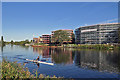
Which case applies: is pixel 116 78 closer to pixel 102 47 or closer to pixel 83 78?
pixel 83 78

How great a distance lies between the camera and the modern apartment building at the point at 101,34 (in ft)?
406

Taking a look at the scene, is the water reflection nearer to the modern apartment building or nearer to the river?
the river

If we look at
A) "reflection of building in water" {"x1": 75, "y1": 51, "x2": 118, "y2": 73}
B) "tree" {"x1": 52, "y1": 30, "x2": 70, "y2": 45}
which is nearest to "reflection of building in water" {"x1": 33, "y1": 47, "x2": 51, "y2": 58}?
"reflection of building in water" {"x1": 75, "y1": 51, "x2": 118, "y2": 73}

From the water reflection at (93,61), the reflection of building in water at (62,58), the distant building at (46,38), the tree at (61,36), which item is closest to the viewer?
the water reflection at (93,61)

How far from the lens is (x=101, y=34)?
12744 centimetres

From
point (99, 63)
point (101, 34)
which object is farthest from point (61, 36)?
point (99, 63)

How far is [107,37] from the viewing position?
12506cm

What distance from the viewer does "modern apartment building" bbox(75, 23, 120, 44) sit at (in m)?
124

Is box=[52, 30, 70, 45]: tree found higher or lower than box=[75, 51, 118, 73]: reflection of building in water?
higher

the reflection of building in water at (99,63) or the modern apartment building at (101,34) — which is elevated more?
the modern apartment building at (101,34)

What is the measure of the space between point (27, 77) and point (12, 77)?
7.37 feet

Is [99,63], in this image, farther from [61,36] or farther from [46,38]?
[46,38]

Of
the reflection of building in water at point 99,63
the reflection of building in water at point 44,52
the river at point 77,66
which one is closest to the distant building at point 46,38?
the reflection of building in water at point 44,52

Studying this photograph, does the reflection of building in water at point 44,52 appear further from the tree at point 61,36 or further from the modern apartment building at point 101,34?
the modern apartment building at point 101,34
